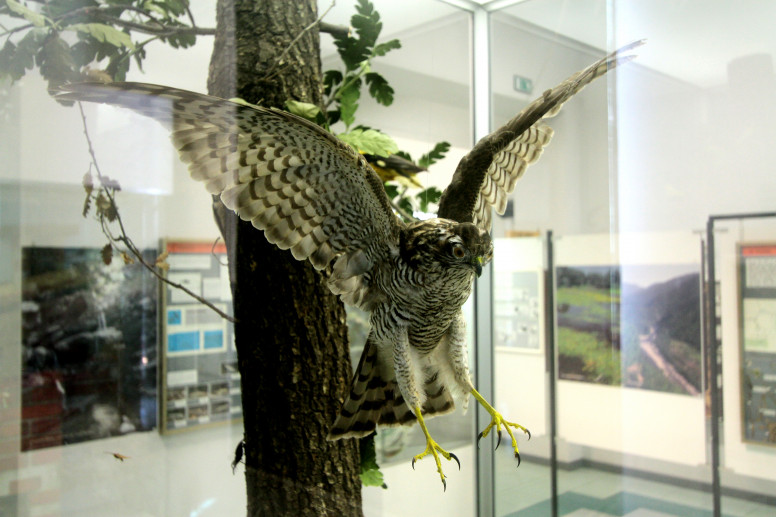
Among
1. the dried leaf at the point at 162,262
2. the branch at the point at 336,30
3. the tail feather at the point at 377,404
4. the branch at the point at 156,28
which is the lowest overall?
the tail feather at the point at 377,404

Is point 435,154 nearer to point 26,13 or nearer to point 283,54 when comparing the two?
point 283,54

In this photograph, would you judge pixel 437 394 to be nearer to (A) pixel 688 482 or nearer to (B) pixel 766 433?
(B) pixel 766 433

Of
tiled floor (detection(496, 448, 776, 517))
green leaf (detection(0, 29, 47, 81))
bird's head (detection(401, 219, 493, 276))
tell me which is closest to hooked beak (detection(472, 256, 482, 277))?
bird's head (detection(401, 219, 493, 276))

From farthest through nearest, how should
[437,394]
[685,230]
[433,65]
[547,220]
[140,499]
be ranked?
1. [547,220]
2. [433,65]
3. [685,230]
4. [140,499]
5. [437,394]

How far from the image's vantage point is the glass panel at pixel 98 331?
163 centimetres

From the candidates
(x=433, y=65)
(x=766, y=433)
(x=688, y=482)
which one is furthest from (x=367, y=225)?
(x=688, y=482)

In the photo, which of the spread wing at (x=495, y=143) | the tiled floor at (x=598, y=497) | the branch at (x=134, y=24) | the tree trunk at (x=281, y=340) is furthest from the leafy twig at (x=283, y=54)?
the tiled floor at (x=598, y=497)

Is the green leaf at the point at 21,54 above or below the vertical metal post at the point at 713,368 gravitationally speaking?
above

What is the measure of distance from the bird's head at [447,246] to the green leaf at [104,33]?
0.95 metres

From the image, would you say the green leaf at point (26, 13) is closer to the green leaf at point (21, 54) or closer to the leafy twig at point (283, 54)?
the green leaf at point (21, 54)

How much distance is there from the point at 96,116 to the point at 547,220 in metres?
2.08

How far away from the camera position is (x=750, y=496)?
92.8 inches

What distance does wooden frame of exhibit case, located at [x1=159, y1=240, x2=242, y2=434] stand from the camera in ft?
6.21

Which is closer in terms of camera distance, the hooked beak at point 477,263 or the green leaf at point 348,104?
the hooked beak at point 477,263
